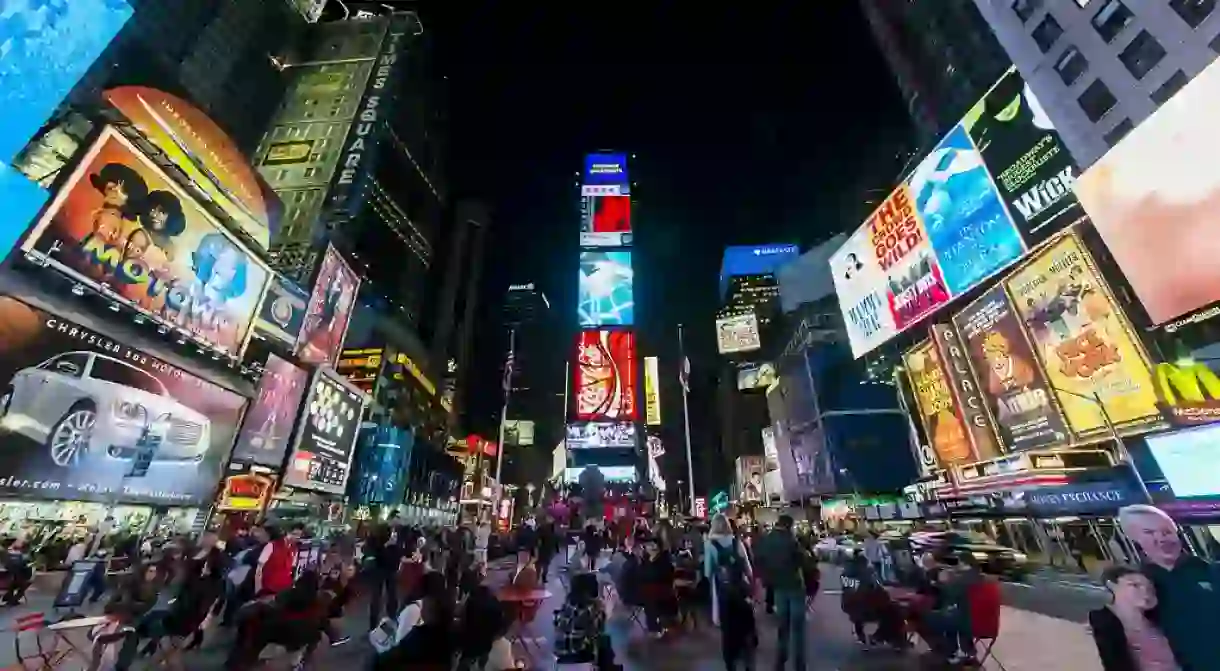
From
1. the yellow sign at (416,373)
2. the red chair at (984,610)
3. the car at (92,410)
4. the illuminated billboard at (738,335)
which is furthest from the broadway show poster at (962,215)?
the yellow sign at (416,373)

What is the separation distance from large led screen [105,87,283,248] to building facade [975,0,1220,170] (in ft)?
117

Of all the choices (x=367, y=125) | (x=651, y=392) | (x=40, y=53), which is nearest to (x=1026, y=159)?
(x=40, y=53)

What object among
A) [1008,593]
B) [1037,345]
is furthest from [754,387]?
[1008,593]

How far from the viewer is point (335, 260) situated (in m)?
30.3

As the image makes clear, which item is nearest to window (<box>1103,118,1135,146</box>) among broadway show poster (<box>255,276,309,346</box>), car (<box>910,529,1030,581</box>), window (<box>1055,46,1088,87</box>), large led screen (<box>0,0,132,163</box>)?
window (<box>1055,46,1088,87</box>)

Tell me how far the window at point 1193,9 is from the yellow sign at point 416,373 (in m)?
56.6

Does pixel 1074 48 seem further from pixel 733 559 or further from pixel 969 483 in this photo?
pixel 733 559

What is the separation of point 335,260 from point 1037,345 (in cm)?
3495

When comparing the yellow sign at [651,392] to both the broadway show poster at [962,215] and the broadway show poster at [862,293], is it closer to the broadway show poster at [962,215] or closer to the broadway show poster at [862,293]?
the broadway show poster at [862,293]

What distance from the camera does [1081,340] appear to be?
19.3m

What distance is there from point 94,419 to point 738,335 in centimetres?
5291

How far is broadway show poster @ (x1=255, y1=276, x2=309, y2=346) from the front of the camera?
2495cm

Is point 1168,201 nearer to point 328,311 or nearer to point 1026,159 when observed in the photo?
point 1026,159

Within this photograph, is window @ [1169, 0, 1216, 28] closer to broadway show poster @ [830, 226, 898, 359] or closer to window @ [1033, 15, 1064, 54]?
window @ [1033, 15, 1064, 54]
